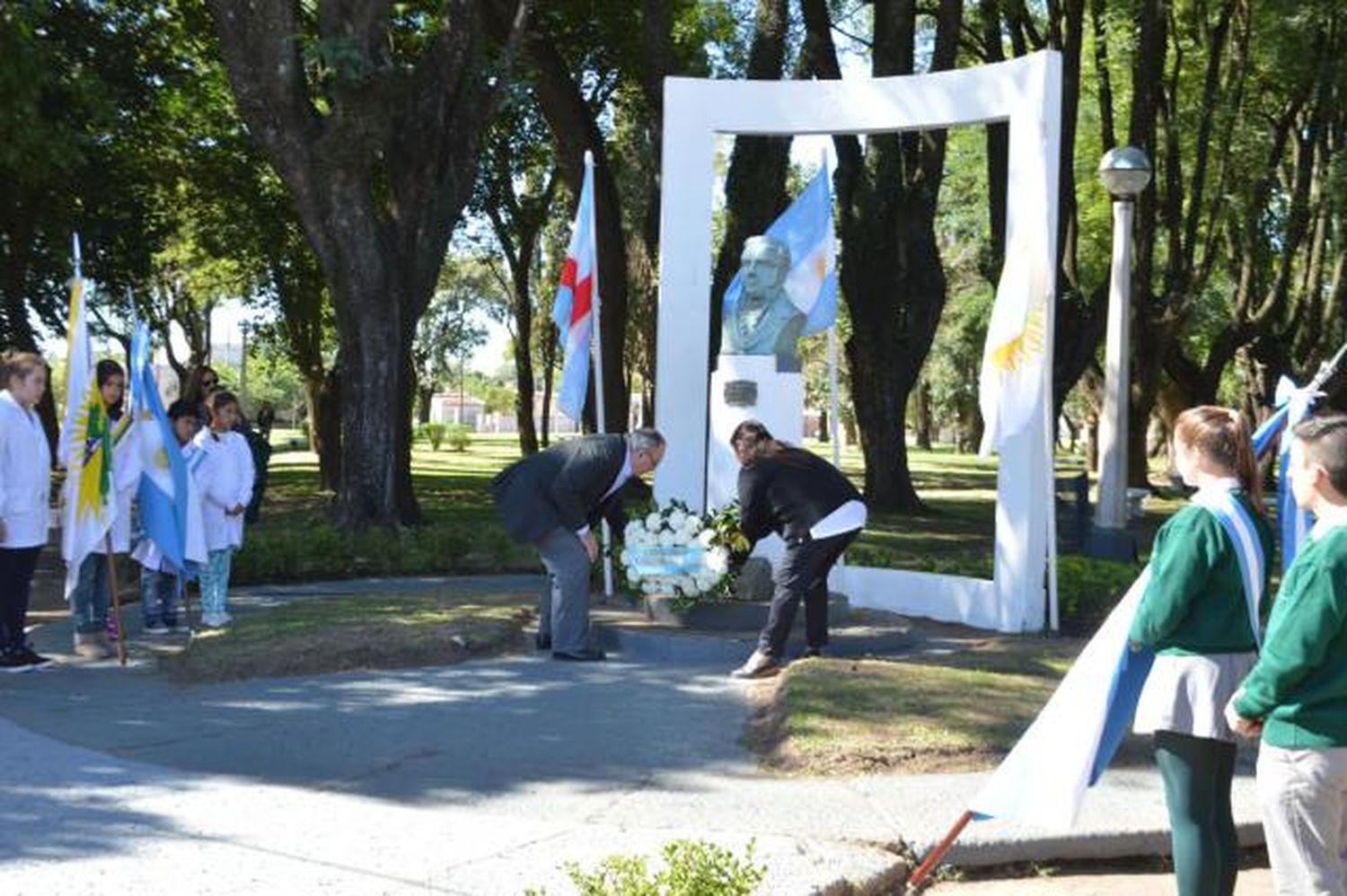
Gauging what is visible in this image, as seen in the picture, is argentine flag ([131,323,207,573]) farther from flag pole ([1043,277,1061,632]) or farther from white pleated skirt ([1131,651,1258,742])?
white pleated skirt ([1131,651,1258,742])

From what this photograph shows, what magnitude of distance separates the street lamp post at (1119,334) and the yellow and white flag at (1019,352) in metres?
3.98

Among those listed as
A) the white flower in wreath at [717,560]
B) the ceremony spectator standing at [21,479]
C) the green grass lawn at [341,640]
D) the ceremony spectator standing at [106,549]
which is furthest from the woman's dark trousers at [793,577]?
the ceremony spectator standing at [21,479]

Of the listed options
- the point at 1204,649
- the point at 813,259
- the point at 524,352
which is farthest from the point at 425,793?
the point at 524,352

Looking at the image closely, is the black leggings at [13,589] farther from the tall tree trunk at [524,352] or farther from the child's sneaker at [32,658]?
the tall tree trunk at [524,352]

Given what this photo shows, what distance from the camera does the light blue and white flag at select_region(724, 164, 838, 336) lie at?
12.0m

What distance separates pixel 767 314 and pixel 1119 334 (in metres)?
4.60

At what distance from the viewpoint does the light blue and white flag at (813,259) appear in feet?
39.4

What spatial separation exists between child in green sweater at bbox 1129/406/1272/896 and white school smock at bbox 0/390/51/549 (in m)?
7.05

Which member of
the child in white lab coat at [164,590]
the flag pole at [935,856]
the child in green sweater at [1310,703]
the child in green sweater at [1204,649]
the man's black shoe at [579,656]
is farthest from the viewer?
the child in white lab coat at [164,590]

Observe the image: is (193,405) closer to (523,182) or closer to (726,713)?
(726,713)

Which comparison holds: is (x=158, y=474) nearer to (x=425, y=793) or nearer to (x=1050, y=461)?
(x=425, y=793)

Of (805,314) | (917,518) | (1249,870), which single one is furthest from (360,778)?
(917,518)

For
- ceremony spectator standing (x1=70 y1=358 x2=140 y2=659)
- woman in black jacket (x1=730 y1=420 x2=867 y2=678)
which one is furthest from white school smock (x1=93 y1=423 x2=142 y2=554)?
woman in black jacket (x1=730 y1=420 x2=867 y2=678)

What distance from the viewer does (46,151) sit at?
1702 cm
